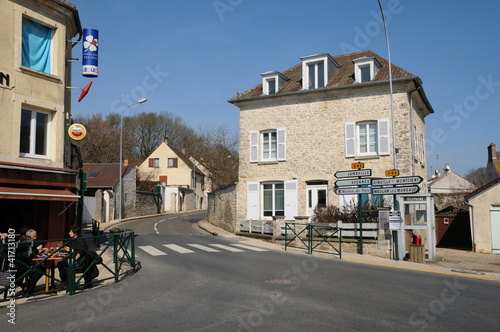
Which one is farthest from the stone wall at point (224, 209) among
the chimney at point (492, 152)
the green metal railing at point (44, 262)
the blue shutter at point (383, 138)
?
the chimney at point (492, 152)

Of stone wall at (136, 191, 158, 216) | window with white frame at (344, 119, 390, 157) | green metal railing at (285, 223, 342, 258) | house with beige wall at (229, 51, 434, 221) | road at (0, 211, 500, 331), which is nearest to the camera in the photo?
road at (0, 211, 500, 331)

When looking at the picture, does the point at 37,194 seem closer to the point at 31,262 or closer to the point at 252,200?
the point at 31,262

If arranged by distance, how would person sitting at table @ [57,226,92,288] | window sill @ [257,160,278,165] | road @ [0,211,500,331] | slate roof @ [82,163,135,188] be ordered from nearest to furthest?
road @ [0,211,500,331], person sitting at table @ [57,226,92,288], window sill @ [257,160,278,165], slate roof @ [82,163,135,188]

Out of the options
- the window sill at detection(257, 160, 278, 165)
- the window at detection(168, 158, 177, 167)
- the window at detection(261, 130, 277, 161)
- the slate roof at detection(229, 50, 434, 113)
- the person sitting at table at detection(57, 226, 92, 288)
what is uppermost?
the slate roof at detection(229, 50, 434, 113)

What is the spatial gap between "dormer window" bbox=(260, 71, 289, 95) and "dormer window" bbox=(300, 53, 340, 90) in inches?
60.0

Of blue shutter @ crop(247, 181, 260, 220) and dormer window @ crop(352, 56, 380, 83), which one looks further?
blue shutter @ crop(247, 181, 260, 220)

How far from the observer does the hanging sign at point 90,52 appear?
1328cm

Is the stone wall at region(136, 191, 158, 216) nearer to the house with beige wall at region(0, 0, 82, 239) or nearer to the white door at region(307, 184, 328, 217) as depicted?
the white door at region(307, 184, 328, 217)

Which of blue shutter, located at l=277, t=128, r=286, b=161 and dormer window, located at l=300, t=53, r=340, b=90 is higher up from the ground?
dormer window, located at l=300, t=53, r=340, b=90

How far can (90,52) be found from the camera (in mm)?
13492

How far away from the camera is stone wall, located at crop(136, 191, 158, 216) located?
3762 centimetres

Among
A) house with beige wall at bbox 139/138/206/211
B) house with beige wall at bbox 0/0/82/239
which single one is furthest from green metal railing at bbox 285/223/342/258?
house with beige wall at bbox 139/138/206/211

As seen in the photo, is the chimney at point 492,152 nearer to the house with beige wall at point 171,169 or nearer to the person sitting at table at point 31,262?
the house with beige wall at point 171,169

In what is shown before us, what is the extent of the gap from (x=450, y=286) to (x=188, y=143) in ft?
169
